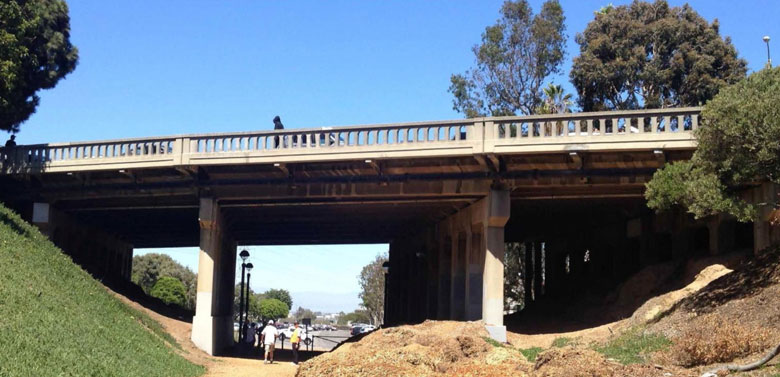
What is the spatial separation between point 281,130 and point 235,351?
1107cm

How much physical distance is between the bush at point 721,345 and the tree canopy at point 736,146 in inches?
149

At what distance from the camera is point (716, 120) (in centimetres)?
1994

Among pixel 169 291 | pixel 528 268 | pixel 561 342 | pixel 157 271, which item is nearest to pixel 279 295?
pixel 157 271

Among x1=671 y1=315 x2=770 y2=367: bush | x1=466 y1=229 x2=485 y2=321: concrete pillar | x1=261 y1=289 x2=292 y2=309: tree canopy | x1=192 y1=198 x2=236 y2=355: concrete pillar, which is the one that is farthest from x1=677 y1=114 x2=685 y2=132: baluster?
x1=261 y1=289 x2=292 y2=309: tree canopy

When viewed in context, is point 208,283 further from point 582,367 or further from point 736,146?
point 582,367

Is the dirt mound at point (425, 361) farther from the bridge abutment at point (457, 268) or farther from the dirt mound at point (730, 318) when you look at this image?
the bridge abutment at point (457, 268)

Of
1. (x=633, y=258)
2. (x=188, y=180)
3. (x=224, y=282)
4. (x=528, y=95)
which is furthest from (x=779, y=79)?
(x=528, y=95)

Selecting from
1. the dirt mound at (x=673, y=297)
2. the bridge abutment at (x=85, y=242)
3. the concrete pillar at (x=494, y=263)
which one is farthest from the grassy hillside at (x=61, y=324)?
the dirt mound at (x=673, y=297)

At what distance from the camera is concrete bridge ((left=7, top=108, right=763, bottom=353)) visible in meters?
27.0

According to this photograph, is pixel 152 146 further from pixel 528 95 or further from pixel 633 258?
pixel 528 95

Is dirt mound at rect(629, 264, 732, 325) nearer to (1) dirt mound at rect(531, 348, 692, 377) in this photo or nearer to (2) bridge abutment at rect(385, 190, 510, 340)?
(2) bridge abutment at rect(385, 190, 510, 340)

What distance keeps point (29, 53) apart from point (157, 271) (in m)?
80.1

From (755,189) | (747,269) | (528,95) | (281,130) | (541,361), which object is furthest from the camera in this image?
(528,95)

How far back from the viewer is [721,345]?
1603 cm
